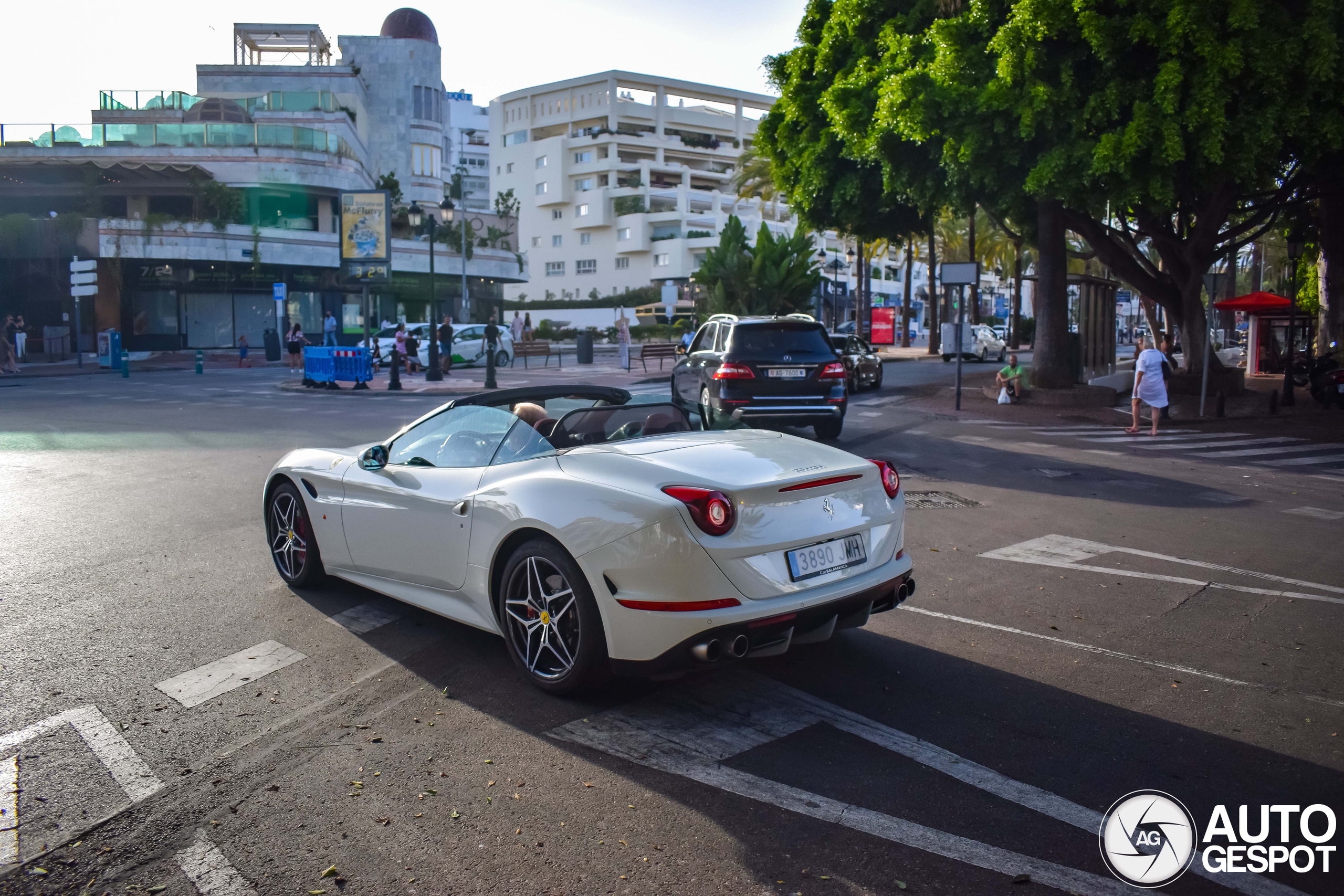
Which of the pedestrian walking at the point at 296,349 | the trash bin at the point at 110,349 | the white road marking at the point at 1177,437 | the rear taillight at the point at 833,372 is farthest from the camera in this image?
the pedestrian walking at the point at 296,349

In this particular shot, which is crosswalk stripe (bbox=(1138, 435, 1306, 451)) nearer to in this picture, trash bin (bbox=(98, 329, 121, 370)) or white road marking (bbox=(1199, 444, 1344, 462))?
white road marking (bbox=(1199, 444, 1344, 462))

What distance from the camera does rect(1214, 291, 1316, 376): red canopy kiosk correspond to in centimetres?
3095

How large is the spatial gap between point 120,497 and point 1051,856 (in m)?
9.67

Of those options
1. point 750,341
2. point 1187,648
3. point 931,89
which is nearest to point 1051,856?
point 1187,648

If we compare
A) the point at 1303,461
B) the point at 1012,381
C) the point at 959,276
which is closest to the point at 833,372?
the point at 1303,461

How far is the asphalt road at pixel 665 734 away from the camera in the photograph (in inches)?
127

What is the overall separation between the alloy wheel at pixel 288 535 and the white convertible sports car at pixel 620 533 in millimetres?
758

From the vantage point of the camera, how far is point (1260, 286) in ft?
198

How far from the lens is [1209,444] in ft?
51.1

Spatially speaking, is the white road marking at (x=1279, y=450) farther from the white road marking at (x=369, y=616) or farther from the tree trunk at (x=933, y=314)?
the tree trunk at (x=933, y=314)

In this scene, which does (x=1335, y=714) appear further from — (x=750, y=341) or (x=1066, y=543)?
(x=750, y=341)

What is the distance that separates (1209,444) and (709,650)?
45.8 ft

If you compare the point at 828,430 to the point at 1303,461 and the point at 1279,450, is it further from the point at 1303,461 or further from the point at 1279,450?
the point at 1279,450

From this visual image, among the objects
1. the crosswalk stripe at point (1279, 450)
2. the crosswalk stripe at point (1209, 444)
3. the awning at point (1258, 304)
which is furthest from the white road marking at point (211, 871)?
the awning at point (1258, 304)
